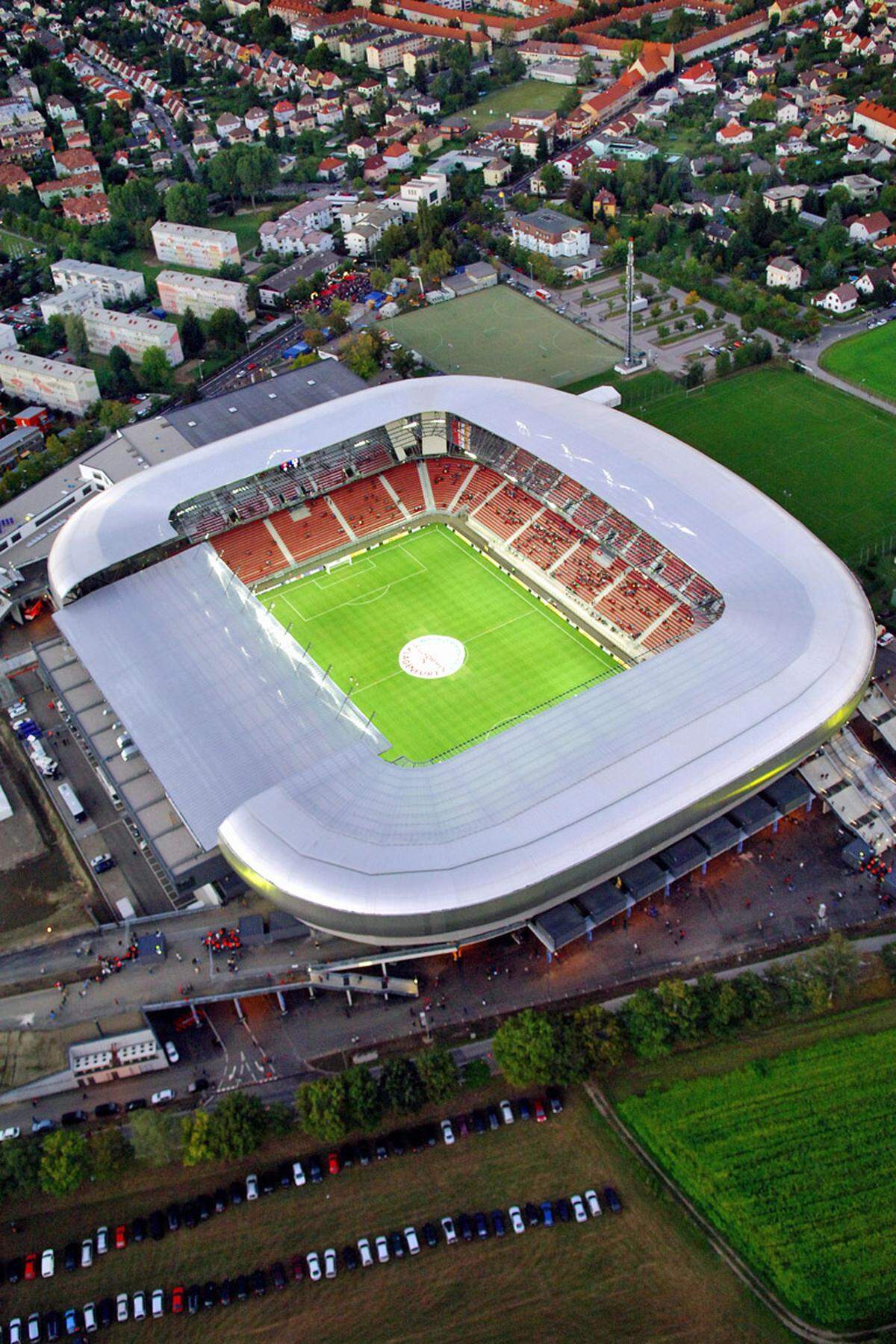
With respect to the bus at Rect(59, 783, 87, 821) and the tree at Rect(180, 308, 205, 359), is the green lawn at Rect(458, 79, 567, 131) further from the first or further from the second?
the bus at Rect(59, 783, 87, 821)

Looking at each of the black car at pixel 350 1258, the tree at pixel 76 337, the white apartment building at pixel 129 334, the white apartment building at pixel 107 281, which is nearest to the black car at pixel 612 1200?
the black car at pixel 350 1258

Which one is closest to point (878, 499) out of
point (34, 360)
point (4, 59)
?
point (34, 360)

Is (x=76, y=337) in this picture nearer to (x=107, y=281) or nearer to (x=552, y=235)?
(x=107, y=281)

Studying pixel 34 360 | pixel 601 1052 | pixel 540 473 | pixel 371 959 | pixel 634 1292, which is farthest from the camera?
pixel 34 360

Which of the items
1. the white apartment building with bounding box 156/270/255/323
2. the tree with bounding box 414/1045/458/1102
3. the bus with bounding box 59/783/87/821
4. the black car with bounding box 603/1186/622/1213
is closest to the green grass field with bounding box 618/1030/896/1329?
the black car with bounding box 603/1186/622/1213

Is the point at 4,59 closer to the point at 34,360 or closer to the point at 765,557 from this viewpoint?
the point at 34,360
